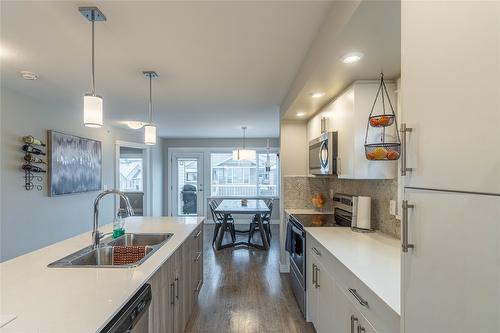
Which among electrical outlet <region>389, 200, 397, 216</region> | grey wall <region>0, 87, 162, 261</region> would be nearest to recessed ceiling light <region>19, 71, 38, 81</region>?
grey wall <region>0, 87, 162, 261</region>

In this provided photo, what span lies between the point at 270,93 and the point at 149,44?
1.61m

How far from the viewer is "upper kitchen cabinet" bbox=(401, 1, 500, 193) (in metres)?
0.61

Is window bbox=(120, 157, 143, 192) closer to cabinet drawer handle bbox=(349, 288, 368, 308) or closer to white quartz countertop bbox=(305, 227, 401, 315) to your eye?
white quartz countertop bbox=(305, 227, 401, 315)

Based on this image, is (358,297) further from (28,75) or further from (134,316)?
(28,75)

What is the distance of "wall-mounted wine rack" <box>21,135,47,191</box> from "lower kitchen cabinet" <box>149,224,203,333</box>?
2170mm

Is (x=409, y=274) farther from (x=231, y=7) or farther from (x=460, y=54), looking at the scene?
(x=231, y=7)

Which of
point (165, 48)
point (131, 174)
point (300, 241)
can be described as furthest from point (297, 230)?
point (131, 174)

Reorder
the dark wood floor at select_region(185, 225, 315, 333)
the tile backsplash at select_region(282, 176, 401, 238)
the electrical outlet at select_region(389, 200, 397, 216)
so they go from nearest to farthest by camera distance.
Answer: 1. the electrical outlet at select_region(389, 200, 397, 216)
2. the tile backsplash at select_region(282, 176, 401, 238)
3. the dark wood floor at select_region(185, 225, 315, 333)

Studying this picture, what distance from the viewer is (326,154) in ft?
8.99

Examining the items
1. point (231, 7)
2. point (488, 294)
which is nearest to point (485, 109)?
point (488, 294)

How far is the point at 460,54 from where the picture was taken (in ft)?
2.27

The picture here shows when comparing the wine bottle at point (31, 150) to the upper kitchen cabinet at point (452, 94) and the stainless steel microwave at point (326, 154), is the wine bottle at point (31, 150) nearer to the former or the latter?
the stainless steel microwave at point (326, 154)

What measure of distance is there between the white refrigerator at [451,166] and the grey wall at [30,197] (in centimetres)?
382

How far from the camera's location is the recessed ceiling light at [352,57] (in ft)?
5.70
